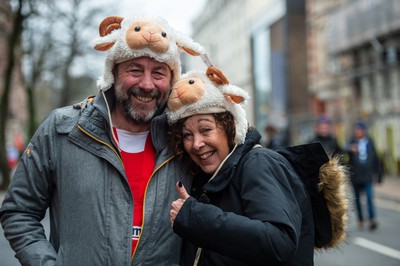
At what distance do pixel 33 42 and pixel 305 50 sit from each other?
19.1 meters

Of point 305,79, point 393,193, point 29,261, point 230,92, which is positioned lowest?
point 393,193

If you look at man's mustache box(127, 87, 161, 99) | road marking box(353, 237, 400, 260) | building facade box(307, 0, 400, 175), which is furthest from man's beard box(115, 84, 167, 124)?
building facade box(307, 0, 400, 175)

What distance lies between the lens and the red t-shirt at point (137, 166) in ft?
8.11

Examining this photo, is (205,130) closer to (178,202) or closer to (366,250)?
(178,202)

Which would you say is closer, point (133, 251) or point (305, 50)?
point (133, 251)

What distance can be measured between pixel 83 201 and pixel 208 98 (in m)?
0.72

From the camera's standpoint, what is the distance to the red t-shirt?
2.47 m

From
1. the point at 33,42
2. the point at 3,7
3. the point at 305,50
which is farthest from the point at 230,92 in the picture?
the point at 305,50

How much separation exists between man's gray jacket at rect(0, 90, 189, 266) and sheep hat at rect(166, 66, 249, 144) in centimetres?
24

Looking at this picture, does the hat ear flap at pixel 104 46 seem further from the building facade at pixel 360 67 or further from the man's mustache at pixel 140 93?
the building facade at pixel 360 67

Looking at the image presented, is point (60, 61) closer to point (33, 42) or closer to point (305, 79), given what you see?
point (33, 42)

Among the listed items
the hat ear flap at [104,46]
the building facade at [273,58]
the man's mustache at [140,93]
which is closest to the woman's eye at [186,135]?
the man's mustache at [140,93]

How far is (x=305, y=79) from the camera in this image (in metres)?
38.0

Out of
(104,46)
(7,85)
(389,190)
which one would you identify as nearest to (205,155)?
(104,46)
